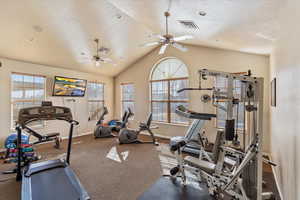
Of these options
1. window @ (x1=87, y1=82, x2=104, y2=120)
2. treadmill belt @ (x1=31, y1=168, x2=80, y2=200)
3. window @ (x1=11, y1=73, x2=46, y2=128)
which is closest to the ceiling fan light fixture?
treadmill belt @ (x1=31, y1=168, x2=80, y2=200)

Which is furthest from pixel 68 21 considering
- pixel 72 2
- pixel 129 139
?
pixel 129 139

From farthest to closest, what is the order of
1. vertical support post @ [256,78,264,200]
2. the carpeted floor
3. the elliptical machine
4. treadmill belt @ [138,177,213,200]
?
the elliptical machine
the carpeted floor
treadmill belt @ [138,177,213,200]
vertical support post @ [256,78,264,200]

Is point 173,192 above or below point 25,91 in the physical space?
below

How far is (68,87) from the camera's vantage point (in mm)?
5855

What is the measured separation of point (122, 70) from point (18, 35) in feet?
13.8

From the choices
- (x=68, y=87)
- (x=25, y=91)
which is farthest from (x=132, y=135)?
(x=25, y=91)

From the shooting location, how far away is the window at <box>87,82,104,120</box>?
6.92m

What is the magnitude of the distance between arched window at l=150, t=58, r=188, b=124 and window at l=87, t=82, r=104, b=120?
2.68 metres

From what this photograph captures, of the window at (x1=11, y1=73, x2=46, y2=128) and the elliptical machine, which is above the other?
the window at (x1=11, y1=73, x2=46, y2=128)

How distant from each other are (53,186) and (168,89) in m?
4.92

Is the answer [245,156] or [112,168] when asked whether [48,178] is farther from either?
[245,156]

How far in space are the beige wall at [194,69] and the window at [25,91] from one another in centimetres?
345

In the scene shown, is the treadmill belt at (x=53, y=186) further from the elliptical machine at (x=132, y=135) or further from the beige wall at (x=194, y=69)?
the beige wall at (x=194, y=69)

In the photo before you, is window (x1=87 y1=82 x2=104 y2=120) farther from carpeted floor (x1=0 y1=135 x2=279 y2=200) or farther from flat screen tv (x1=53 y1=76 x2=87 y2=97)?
carpeted floor (x1=0 y1=135 x2=279 y2=200)
